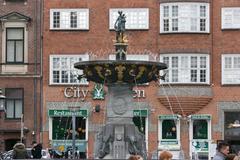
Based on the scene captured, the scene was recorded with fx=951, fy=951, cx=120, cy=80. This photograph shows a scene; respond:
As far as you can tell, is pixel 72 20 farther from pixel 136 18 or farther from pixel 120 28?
pixel 120 28

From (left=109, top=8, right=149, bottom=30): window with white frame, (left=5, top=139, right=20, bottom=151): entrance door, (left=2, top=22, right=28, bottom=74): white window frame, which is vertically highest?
(left=109, top=8, right=149, bottom=30): window with white frame

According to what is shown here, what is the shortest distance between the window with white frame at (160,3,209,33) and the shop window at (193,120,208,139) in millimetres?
Answer: 5295

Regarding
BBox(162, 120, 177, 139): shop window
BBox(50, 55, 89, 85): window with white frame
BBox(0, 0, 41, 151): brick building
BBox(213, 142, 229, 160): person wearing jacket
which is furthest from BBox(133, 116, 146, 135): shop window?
BBox(213, 142, 229, 160): person wearing jacket

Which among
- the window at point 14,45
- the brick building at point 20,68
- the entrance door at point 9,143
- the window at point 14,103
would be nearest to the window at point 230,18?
the brick building at point 20,68

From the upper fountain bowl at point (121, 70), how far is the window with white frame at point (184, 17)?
22.9 m

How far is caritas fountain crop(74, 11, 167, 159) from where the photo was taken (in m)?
31.1

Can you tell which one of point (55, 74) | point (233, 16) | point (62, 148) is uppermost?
point (233, 16)

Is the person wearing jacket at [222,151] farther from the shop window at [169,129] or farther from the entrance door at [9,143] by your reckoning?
the entrance door at [9,143]

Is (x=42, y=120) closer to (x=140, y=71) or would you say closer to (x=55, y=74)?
(x=55, y=74)

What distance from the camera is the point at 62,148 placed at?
2172 inches

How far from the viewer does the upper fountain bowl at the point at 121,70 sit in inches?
1217

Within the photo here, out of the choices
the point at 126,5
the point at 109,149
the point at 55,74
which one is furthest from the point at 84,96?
the point at 109,149

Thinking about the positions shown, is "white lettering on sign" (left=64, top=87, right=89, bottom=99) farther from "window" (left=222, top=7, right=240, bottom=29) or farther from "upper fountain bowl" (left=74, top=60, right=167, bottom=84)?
"upper fountain bowl" (left=74, top=60, right=167, bottom=84)

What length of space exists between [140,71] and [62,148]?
24.7 m
